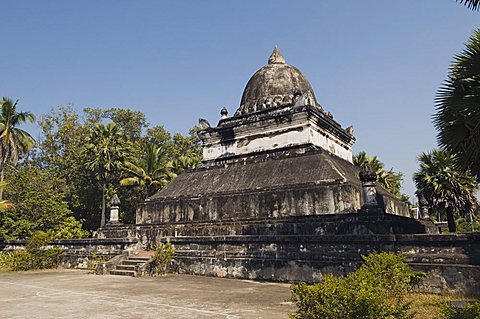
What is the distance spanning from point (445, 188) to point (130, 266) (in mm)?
17247

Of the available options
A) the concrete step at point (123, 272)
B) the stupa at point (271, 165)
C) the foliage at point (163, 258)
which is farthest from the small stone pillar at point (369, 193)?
the concrete step at point (123, 272)

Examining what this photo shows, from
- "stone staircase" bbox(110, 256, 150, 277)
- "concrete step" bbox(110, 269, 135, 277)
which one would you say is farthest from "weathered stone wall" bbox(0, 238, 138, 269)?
"concrete step" bbox(110, 269, 135, 277)

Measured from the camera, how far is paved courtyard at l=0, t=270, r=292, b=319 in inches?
270

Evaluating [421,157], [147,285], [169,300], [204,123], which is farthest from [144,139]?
[169,300]

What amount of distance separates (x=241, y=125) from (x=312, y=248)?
8805mm

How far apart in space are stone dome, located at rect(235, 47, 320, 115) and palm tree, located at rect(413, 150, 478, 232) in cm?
818

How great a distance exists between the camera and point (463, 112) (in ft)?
26.6

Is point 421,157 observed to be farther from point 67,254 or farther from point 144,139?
point 144,139

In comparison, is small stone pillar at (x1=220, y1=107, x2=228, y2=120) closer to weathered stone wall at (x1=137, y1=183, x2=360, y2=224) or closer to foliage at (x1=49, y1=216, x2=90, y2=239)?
weathered stone wall at (x1=137, y1=183, x2=360, y2=224)

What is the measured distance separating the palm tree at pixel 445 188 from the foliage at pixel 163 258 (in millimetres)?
14769

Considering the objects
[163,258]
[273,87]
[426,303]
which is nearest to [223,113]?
[273,87]

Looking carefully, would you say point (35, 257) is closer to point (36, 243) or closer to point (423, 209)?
point (36, 243)

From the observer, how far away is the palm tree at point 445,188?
20.6 m

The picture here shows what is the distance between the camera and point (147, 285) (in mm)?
10852
